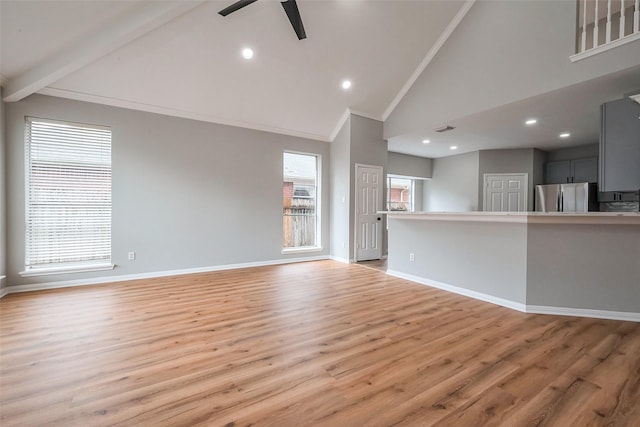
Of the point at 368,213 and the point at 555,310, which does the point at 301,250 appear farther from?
the point at 555,310

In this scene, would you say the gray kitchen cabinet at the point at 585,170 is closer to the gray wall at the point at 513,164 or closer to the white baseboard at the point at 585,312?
the gray wall at the point at 513,164

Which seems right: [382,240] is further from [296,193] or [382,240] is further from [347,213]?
[296,193]

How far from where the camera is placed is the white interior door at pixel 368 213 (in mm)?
5996

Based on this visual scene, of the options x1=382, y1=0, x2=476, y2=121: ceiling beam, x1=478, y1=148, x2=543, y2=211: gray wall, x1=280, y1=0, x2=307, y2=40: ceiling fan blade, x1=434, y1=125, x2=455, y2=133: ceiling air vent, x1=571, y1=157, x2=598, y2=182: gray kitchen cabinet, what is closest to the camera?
x1=280, y1=0, x2=307, y2=40: ceiling fan blade

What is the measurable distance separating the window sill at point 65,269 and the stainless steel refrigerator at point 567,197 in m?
A: 8.87

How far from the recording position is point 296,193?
20.1 feet

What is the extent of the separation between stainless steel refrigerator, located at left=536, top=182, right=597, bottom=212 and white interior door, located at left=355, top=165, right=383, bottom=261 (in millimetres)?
3939

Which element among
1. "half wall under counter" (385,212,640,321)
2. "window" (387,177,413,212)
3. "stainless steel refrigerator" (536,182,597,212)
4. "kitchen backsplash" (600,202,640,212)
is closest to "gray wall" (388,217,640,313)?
"half wall under counter" (385,212,640,321)

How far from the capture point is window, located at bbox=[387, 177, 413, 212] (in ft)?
27.4

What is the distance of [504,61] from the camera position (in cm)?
418

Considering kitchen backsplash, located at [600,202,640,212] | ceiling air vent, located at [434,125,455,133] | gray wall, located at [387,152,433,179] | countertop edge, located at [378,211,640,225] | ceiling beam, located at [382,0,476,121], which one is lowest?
countertop edge, located at [378,211,640,225]

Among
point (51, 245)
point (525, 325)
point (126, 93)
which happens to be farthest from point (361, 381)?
point (126, 93)

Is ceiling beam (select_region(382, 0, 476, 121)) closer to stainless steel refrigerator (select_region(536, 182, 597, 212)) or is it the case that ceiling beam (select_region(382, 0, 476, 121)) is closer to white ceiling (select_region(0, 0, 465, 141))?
white ceiling (select_region(0, 0, 465, 141))

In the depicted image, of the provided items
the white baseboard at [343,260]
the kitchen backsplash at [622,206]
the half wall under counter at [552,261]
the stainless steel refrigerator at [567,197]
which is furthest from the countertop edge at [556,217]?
the stainless steel refrigerator at [567,197]
